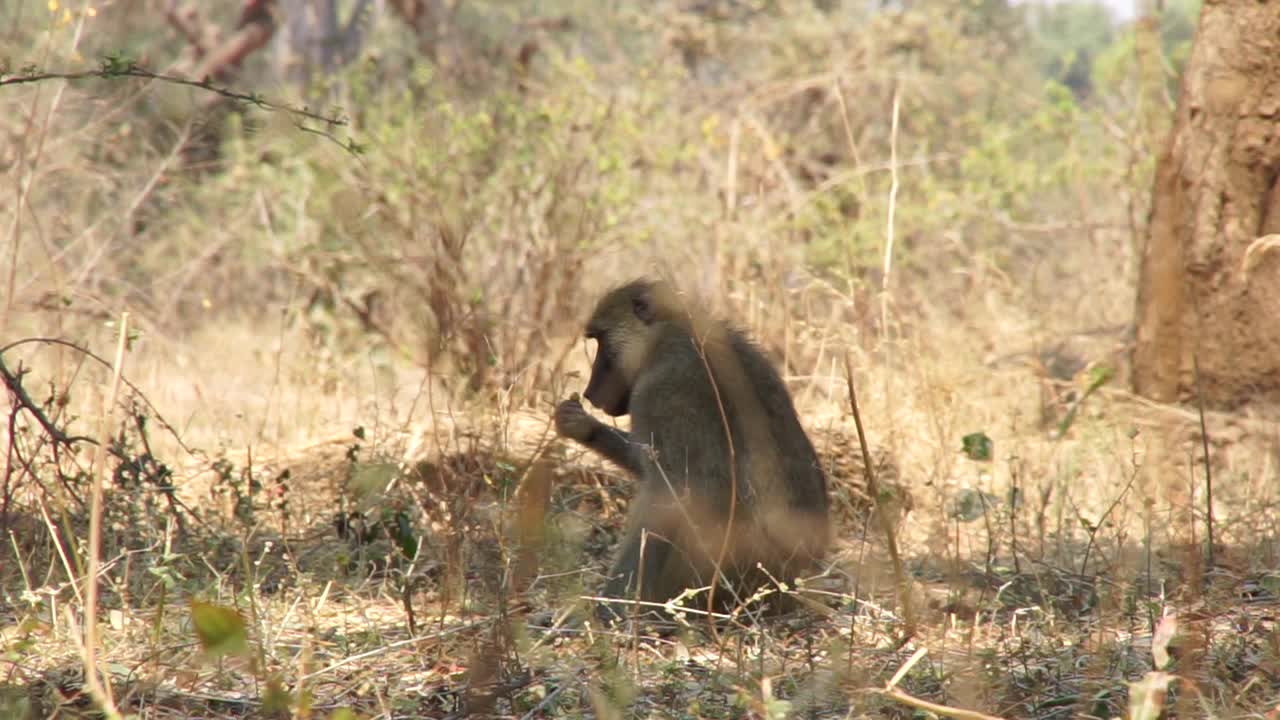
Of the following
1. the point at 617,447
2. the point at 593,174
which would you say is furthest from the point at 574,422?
Answer: the point at 593,174

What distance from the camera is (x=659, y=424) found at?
411cm

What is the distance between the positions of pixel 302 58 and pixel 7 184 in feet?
25.7

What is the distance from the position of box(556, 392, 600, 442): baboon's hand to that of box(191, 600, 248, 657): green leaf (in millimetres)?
1888

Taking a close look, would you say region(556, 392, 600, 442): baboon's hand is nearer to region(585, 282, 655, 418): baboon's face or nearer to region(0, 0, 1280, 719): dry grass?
region(0, 0, 1280, 719): dry grass

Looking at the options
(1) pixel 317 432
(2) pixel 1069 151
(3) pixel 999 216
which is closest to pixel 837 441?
(1) pixel 317 432

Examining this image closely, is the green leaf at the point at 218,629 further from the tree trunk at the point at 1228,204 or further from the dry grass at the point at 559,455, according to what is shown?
the tree trunk at the point at 1228,204

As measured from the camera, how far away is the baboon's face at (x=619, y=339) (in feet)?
14.5

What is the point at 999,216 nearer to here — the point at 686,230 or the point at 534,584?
the point at 686,230

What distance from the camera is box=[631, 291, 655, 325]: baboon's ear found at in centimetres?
441

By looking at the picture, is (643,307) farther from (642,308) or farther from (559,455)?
(559,455)

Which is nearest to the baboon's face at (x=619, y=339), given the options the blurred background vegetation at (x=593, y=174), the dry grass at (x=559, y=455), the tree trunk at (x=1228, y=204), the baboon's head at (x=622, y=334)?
the baboon's head at (x=622, y=334)

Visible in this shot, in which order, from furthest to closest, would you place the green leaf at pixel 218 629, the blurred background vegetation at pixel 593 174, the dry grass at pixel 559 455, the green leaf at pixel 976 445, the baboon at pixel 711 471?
the blurred background vegetation at pixel 593 174 < the green leaf at pixel 976 445 < the baboon at pixel 711 471 < the dry grass at pixel 559 455 < the green leaf at pixel 218 629

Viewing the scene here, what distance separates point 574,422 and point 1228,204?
3.54m

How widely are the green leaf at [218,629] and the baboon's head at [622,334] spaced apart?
7.34ft
